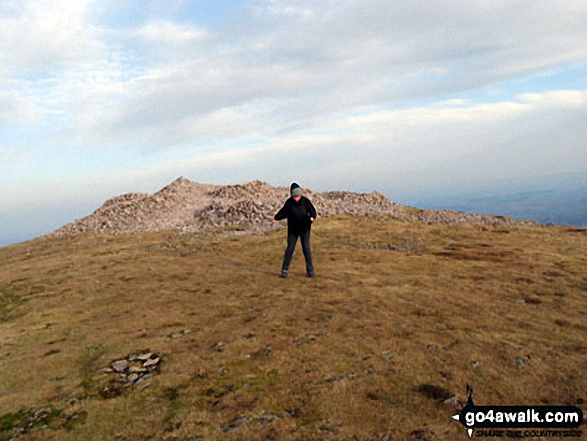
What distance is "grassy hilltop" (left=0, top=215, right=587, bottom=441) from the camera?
6738 millimetres

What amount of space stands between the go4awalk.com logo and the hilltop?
0.83ft

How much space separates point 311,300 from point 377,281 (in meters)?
3.99

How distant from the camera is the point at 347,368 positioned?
830cm

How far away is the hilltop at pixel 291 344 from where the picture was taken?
266 inches

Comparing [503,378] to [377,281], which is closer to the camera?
[503,378]

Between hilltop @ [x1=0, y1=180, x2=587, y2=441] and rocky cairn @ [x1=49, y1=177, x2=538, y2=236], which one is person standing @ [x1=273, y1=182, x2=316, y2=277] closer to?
hilltop @ [x1=0, y1=180, x2=587, y2=441]

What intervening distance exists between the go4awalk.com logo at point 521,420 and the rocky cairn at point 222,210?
27.5 meters

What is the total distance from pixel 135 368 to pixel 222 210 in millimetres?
31496

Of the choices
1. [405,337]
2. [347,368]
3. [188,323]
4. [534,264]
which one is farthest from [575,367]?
[534,264]

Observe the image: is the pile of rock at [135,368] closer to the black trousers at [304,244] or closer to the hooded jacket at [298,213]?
the black trousers at [304,244]

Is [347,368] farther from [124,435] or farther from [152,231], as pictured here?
[152,231]

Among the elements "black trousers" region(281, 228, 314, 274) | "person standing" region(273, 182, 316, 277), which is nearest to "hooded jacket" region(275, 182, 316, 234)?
"person standing" region(273, 182, 316, 277)

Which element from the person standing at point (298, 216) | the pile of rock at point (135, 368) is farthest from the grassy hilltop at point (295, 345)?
the person standing at point (298, 216)

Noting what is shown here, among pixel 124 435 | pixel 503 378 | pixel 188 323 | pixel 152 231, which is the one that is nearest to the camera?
pixel 124 435
